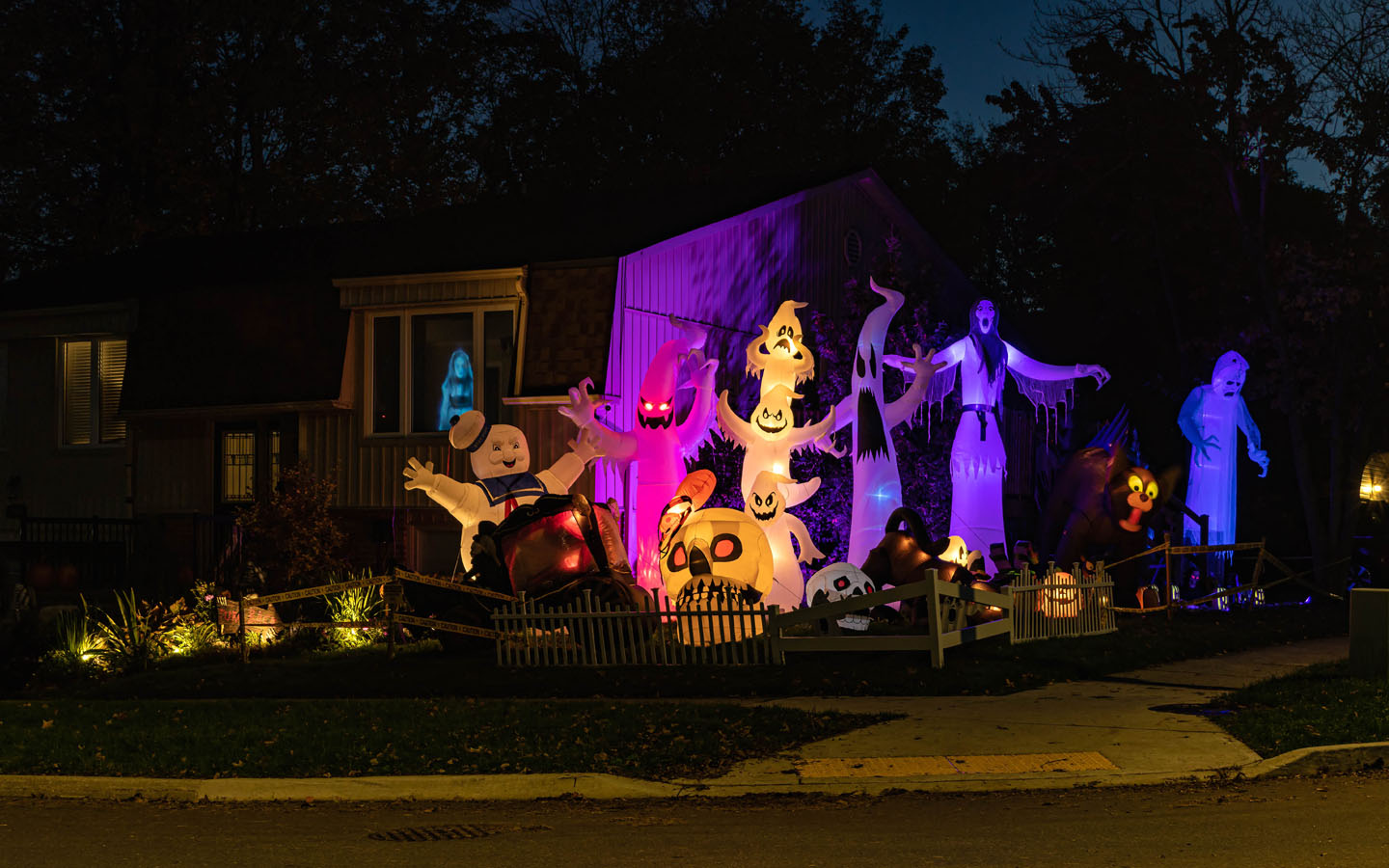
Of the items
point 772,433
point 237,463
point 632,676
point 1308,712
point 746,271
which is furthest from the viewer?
point 237,463

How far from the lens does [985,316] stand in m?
21.0

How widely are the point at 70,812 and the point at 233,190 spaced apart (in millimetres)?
33108

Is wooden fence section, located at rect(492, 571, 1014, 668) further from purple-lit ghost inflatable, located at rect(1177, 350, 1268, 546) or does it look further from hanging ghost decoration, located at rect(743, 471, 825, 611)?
purple-lit ghost inflatable, located at rect(1177, 350, 1268, 546)

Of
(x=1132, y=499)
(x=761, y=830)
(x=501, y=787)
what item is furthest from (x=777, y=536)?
(x=761, y=830)

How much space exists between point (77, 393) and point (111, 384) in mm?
851

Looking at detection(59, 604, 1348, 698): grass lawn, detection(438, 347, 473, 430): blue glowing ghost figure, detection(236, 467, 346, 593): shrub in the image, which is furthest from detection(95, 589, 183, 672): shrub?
detection(438, 347, 473, 430): blue glowing ghost figure

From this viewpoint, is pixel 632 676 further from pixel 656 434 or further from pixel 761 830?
pixel 761 830

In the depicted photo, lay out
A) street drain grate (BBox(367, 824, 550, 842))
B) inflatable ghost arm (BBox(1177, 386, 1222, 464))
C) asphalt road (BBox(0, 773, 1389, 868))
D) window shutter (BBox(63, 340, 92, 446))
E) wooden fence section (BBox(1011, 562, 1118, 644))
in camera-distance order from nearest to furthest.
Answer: asphalt road (BBox(0, 773, 1389, 868)), street drain grate (BBox(367, 824, 550, 842)), wooden fence section (BBox(1011, 562, 1118, 644)), inflatable ghost arm (BBox(1177, 386, 1222, 464)), window shutter (BBox(63, 340, 92, 446))

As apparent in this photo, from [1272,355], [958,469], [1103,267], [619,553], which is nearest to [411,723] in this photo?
[619,553]

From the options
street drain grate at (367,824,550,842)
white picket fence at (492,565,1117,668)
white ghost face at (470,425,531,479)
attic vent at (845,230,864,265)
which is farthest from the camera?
attic vent at (845,230,864,265)

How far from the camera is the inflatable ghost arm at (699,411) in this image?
19.5m

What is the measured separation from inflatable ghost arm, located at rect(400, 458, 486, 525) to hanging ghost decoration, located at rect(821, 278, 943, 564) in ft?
14.9

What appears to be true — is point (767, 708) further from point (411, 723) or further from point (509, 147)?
point (509, 147)

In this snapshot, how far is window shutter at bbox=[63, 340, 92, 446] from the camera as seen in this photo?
2594cm
